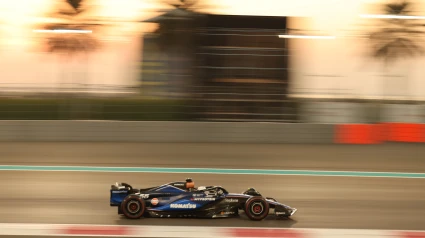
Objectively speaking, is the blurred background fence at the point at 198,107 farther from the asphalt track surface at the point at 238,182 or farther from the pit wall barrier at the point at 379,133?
the asphalt track surface at the point at 238,182

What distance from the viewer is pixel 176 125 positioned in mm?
13250

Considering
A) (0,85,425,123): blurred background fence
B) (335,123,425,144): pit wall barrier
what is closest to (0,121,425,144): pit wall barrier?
(335,123,425,144): pit wall barrier

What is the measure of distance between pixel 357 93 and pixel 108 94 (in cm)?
576

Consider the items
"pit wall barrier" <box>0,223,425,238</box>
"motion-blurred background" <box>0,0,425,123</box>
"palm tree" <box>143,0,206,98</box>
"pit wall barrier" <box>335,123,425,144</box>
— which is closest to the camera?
"pit wall barrier" <box>0,223,425,238</box>

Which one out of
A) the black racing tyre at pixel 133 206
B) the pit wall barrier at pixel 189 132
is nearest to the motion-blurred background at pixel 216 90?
the pit wall barrier at pixel 189 132

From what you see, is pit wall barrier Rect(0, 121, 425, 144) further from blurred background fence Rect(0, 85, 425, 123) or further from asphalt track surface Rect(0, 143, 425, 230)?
asphalt track surface Rect(0, 143, 425, 230)

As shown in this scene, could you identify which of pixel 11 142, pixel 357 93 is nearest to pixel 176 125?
pixel 11 142

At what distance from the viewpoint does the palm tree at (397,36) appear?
16203 millimetres

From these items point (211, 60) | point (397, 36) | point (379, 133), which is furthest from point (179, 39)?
point (397, 36)

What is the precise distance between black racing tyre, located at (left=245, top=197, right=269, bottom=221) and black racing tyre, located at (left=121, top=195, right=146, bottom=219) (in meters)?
0.94

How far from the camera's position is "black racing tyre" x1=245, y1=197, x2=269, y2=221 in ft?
18.1

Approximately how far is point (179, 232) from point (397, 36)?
12.8 meters

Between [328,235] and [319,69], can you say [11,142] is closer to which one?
[319,69]

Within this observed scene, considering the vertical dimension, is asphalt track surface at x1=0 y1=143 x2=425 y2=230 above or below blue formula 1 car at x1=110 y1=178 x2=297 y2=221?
below
